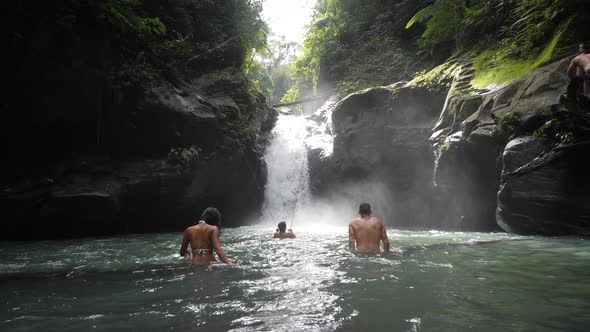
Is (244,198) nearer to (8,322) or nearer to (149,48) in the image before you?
(149,48)

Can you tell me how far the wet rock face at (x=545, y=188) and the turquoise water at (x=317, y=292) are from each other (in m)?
1.77

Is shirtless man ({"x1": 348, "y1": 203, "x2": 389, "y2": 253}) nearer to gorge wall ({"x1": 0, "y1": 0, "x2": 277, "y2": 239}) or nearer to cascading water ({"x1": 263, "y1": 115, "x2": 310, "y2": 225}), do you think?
gorge wall ({"x1": 0, "y1": 0, "x2": 277, "y2": 239})

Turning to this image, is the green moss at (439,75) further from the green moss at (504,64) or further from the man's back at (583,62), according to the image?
the man's back at (583,62)

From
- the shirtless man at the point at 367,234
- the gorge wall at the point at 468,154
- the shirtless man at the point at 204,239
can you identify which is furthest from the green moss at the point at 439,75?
the shirtless man at the point at 204,239

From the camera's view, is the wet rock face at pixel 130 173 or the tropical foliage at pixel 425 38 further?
the wet rock face at pixel 130 173

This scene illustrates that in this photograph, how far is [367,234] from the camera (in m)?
6.58

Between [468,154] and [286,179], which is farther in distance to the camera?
[286,179]

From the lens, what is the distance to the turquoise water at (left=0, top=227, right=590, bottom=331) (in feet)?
9.57

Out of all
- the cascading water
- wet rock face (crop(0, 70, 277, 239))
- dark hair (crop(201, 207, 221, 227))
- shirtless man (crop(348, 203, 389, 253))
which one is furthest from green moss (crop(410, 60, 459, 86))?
dark hair (crop(201, 207, 221, 227))

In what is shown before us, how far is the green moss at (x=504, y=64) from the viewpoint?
32.9 ft

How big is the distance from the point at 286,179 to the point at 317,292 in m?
13.7

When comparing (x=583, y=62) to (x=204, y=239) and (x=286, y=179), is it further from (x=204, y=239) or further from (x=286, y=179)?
(x=286, y=179)

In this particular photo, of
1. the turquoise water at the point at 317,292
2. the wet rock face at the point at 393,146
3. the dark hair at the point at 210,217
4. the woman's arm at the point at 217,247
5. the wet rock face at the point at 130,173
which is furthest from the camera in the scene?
the wet rock face at the point at 393,146

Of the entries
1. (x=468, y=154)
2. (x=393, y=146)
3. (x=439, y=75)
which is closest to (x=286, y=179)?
(x=393, y=146)
